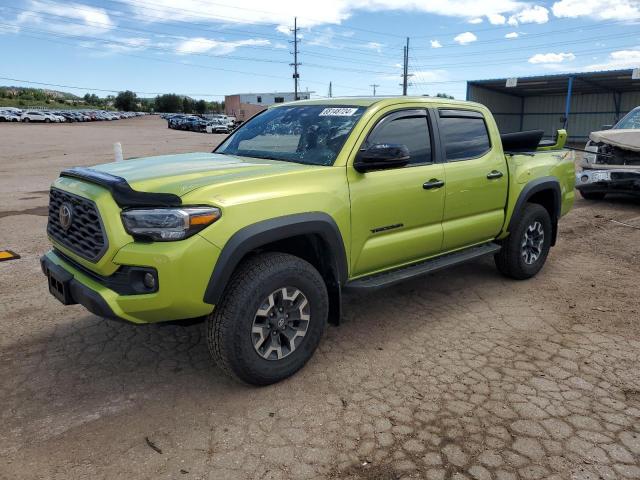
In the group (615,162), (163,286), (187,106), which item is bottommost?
(163,286)

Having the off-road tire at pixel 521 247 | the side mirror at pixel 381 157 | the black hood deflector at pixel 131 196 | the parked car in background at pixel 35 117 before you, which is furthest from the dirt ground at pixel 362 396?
the parked car in background at pixel 35 117

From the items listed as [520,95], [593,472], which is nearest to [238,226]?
[593,472]

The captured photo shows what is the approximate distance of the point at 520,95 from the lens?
124ft

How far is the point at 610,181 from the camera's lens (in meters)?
9.15

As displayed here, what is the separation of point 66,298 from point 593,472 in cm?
303

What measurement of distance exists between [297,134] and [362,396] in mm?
2020

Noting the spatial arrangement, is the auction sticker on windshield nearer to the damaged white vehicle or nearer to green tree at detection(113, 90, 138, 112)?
the damaged white vehicle

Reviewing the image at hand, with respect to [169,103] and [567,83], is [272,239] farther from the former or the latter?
[169,103]

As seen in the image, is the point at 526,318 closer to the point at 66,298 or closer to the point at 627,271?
the point at 627,271

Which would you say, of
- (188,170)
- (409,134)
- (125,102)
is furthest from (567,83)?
(125,102)

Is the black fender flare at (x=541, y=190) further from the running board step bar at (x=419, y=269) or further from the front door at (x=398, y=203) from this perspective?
the front door at (x=398, y=203)

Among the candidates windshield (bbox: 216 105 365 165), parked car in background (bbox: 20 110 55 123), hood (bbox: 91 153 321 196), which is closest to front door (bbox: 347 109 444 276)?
windshield (bbox: 216 105 365 165)

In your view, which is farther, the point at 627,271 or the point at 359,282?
the point at 627,271

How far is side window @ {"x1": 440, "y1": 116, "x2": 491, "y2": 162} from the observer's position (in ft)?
14.4
